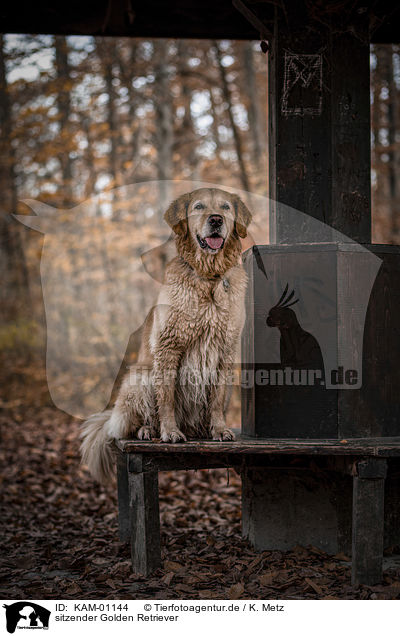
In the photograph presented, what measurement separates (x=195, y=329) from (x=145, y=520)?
117 cm

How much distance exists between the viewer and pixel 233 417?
927cm

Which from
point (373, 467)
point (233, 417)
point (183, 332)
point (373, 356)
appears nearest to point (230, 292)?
point (183, 332)

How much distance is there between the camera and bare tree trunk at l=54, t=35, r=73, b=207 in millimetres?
11242

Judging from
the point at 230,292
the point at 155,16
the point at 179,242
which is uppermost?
the point at 155,16

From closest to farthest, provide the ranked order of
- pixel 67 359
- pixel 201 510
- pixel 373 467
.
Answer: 1. pixel 373 467
2. pixel 201 510
3. pixel 67 359

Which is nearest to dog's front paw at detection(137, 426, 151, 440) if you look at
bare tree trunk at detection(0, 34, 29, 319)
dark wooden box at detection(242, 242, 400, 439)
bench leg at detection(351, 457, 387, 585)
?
dark wooden box at detection(242, 242, 400, 439)

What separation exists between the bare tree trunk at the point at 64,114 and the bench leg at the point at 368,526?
31.5 ft

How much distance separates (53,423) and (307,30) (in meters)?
7.92

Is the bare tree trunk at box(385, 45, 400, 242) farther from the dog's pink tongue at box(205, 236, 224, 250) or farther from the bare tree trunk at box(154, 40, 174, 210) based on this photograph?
the dog's pink tongue at box(205, 236, 224, 250)

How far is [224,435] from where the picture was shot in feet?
12.0

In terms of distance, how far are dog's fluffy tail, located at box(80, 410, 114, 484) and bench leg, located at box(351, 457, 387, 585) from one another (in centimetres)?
173

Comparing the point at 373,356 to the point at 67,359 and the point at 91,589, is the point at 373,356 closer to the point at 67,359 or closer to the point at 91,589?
the point at 91,589

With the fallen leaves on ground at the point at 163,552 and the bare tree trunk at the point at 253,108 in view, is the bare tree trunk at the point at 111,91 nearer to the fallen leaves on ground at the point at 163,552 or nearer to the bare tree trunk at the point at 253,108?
the bare tree trunk at the point at 253,108
